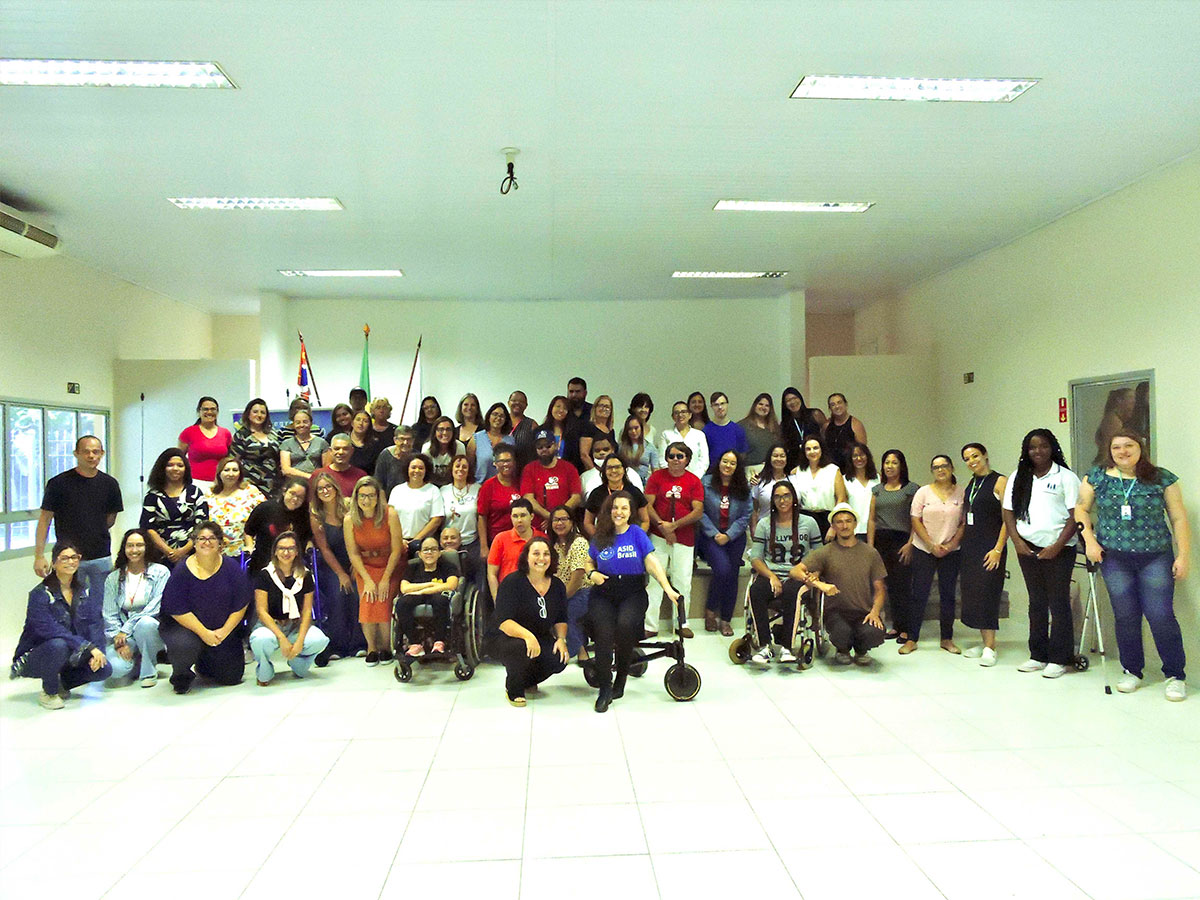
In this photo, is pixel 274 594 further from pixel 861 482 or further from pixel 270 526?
pixel 861 482

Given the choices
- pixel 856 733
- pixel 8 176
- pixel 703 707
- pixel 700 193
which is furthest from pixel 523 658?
pixel 8 176

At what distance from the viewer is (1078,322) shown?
6512mm

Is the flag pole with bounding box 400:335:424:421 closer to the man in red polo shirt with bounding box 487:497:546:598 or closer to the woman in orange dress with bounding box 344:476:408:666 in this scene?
the woman in orange dress with bounding box 344:476:408:666

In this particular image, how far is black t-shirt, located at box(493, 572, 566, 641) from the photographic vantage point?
5055 mm

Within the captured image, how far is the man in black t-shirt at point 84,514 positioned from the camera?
5.71 meters

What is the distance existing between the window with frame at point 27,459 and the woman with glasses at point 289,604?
9.48 ft

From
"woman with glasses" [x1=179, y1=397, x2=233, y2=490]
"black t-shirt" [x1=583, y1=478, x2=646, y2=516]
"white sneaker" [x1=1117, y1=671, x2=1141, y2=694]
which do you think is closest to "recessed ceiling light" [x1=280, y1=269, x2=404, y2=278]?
"woman with glasses" [x1=179, y1=397, x2=233, y2=490]

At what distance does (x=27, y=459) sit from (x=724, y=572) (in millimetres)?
5848

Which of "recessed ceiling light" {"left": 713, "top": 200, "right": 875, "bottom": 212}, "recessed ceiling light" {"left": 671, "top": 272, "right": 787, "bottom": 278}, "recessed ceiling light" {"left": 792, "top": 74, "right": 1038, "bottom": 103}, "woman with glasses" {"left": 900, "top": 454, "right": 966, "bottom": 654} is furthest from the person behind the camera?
"recessed ceiling light" {"left": 671, "top": 272, "right": 787, "bottom": 278}

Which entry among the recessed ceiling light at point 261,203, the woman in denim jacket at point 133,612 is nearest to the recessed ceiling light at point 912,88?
the recessed ceiling light at point 261,203

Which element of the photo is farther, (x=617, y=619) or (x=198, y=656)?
(x=198, y=656)

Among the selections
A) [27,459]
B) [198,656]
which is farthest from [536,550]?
[27,459]

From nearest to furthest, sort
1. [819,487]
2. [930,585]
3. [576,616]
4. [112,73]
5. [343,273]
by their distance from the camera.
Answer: [112,73] < [576,616] < [930,585] < [819,487] < [343,273]

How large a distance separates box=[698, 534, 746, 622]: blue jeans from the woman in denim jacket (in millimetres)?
3822
